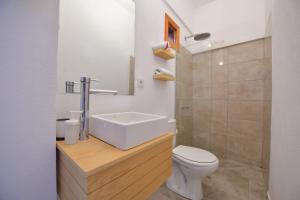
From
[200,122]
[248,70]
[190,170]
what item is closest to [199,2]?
[248,70]

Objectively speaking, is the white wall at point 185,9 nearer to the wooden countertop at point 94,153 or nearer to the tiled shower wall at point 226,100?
the tiled shower wall at point 226,100

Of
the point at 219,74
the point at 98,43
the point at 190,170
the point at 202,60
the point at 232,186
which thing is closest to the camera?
the point at 98,43

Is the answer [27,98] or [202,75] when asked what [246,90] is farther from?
[27,98]

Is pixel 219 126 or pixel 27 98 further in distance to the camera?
pixel 219 126

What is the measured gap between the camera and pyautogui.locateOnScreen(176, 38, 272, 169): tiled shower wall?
69.2 inches

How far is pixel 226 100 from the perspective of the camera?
200 centimetres

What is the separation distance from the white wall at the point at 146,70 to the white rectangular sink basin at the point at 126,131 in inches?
9.4

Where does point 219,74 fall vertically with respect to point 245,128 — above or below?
above

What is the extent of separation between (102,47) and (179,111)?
1.33 metres

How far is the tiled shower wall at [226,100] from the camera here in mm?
1757

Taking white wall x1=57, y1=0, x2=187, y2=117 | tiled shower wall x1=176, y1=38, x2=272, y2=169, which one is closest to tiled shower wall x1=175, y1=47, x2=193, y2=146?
tiled shower wall x1=176, y1=38, x2=272, y2=169

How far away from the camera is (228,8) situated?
2.04 meters

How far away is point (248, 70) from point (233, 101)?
481 mm

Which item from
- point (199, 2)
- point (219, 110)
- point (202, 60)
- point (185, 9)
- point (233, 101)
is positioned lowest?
point (219, 110)
